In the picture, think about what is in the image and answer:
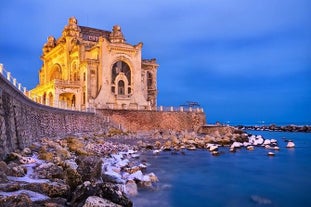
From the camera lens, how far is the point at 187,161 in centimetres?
1978

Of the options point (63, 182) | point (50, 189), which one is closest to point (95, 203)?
point (50, 189)

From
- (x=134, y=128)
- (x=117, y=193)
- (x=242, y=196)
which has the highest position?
(x=134, y=128)

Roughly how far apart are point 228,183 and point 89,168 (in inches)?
243

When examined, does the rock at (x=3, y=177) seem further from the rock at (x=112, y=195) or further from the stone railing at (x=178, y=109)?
the stone railing at (x=178, y=109)

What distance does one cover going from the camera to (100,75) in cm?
4281

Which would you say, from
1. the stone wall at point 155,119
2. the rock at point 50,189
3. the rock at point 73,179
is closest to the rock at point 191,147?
the stone wall at point 155,119

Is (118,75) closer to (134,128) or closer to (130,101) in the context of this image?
(130,101)

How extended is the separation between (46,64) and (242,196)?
163 ft

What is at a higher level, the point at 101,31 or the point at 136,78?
the point at 101,31

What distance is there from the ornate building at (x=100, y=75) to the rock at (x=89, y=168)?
29.3 metres

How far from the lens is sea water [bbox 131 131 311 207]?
10.6 m

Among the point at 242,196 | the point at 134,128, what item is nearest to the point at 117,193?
the point at 242,196

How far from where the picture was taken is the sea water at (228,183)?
10.6 meters

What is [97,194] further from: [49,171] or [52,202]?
[49,171]
